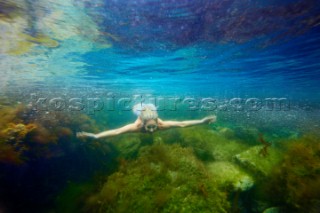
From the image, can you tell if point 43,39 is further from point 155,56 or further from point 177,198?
point 177,198

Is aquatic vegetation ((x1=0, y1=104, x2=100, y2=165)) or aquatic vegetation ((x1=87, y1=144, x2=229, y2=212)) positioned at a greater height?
aquatic vegetation ((x1=0, y1=104, x2=100, y2=165))

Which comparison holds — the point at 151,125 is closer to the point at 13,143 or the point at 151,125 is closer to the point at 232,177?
the point at 232,177

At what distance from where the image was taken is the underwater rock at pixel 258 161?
339 inches

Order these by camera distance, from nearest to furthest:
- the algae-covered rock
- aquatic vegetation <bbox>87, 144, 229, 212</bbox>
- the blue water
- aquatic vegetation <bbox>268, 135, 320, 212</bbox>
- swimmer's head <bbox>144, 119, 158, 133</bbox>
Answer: aquatic vegetation <bbox>87, 144, 229, 212</bbox> < aquatic vegetation <bbox>268, 135, 320, 212</bbox> < swimmer's head <bbox>144, 119, 158, 133</bbox> < the blue water < the algae-covered rock

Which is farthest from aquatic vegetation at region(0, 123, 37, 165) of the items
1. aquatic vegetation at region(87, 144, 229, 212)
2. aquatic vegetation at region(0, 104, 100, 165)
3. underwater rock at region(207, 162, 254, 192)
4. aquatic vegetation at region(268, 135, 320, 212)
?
aquatic vegetation at region(268, 135, 320, 212)

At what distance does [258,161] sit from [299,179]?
2080 millimetres

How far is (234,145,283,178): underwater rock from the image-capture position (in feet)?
28.2

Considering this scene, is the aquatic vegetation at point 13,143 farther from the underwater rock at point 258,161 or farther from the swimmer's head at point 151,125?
the underwater rock at point 258,161

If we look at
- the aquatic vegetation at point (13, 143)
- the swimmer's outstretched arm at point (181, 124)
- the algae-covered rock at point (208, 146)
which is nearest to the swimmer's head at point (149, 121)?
the swimmer's outstretched arm at point (181, 124)

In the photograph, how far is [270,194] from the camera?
7965mm

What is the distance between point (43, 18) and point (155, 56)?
892cm

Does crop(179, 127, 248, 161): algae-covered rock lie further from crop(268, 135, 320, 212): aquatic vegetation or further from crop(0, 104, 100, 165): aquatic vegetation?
crop(0, 104, 100, 165): aquatic vegetation

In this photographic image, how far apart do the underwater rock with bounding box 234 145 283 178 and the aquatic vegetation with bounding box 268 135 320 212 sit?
542 mm

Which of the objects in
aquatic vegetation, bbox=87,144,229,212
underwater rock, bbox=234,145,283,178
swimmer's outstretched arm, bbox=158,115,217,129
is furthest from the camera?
underwater rock, bbox=234,145,283,178
